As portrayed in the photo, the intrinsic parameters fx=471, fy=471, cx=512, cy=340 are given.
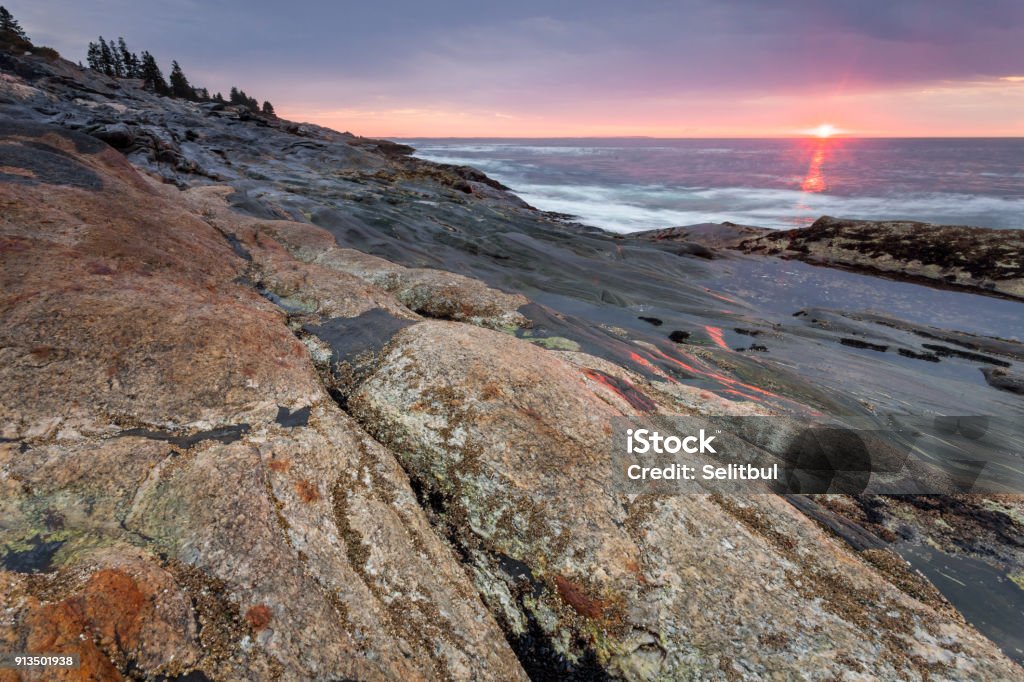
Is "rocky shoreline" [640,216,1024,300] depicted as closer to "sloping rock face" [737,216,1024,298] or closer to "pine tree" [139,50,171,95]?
"sloping rock face" [737,216,1024,298]

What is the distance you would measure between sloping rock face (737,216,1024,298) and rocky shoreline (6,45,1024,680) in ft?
48.4

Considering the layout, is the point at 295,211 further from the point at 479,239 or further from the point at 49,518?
the point at 49,518

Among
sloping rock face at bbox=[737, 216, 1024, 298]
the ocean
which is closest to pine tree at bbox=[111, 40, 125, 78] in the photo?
the ocean

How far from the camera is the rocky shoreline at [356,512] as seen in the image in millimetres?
2322

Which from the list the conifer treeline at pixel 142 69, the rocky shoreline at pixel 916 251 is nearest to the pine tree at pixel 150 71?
the conifer treeline at pixel 142 69

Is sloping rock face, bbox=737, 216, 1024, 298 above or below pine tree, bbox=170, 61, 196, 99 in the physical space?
below

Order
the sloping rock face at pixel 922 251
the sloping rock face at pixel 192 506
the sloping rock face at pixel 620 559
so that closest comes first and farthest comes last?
the sloping rock face at pixel 192 506 → the sloping rock face at pixel 620 559 → the sloping rock face at pixel 922 251

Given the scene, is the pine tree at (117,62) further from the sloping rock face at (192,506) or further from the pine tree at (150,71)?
the sloping rock face at (192,506)

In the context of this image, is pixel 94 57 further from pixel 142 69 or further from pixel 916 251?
pixel 916 251

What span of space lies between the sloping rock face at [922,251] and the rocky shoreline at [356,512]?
1474cm

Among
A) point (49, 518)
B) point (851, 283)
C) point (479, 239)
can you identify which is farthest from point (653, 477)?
point (851, 283)

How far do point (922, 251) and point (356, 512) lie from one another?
2062cm

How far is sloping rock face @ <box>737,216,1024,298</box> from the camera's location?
1491 cm

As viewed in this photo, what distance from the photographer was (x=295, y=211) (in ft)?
43.0
